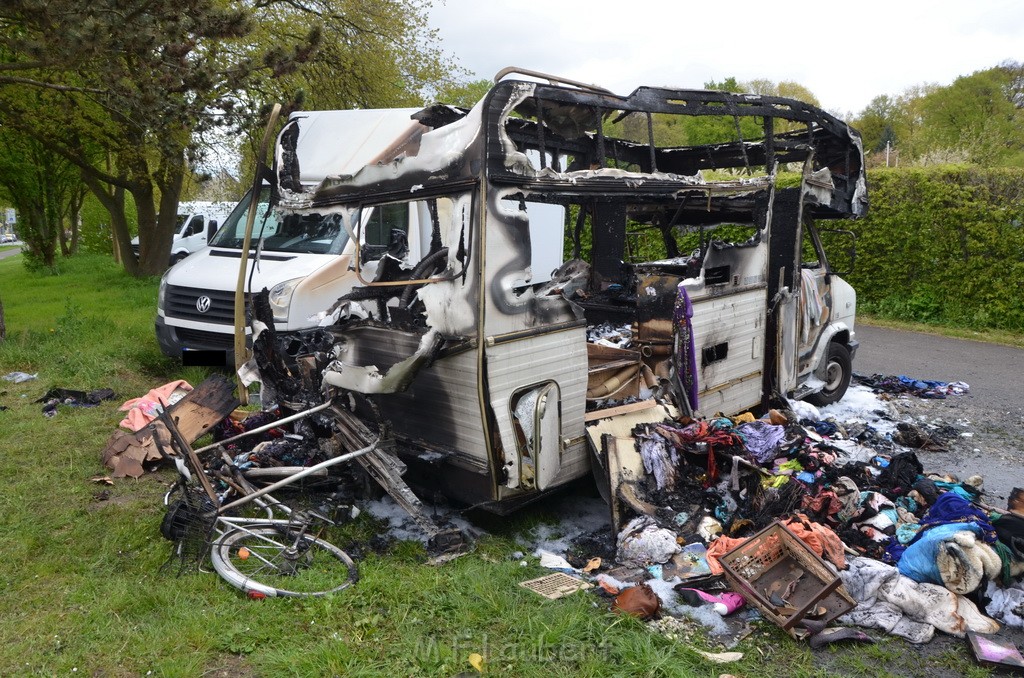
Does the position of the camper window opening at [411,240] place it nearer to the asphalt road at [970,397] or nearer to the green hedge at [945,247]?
the asphalt road at [970,397]

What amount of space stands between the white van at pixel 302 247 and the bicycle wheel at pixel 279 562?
1985 mm

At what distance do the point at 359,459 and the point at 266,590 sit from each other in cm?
102

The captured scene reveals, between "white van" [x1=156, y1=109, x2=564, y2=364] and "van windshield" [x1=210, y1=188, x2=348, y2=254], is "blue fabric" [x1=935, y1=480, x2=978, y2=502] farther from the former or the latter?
"van windshield" [x1=210, y1=188, x2=348, y2=254]

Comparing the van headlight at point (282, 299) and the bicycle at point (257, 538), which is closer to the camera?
the bicycle at point (257, 538)

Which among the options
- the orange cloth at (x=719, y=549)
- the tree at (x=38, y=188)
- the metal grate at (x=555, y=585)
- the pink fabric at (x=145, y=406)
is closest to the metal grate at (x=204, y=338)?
the pink fabric at (x=145, y=406)

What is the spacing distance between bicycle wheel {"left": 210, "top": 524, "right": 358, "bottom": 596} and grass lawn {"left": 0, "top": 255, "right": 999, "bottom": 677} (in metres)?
0.08

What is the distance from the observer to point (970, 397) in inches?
309

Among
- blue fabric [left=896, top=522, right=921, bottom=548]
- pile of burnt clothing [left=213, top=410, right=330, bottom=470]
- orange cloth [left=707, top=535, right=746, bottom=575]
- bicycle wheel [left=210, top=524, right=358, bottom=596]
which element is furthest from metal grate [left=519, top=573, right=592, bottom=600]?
pile of burnt clothing [left=213, top=410, right=330, bottom=470]

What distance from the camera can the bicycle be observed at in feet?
12.5

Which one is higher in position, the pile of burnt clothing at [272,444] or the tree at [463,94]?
the tree at [463,94]

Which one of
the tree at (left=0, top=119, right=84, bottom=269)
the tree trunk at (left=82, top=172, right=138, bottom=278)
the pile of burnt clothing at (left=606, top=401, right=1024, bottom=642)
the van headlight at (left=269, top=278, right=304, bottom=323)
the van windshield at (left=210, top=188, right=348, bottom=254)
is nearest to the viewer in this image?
the pile of burnt clothing at (left=606, top=401, right=1024, bottom=642)

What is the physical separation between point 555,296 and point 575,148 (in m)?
2.33

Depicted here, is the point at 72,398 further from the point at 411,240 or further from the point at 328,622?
the point at 328,622

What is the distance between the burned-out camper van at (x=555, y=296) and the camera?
3.98 m
